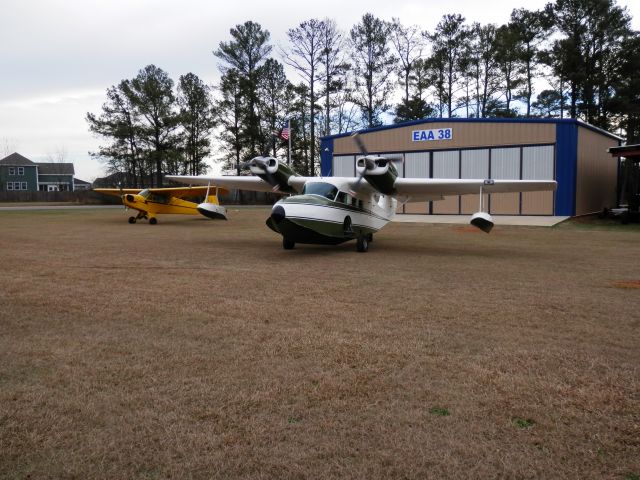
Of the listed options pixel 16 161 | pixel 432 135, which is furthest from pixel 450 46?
pixel 16 161

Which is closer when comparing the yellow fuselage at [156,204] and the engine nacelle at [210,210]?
the engine nacelle at [210,210]

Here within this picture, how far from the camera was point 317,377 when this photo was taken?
440 cm

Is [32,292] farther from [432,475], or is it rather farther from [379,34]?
[379,34]

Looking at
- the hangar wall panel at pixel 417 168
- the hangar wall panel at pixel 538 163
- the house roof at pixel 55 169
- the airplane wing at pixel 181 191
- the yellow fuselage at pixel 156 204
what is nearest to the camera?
the yellow fuselage at pixel 156 204

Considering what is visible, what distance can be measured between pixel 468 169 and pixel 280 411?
28693mm

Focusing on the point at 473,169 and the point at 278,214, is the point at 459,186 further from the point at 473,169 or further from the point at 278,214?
the point at 473,169

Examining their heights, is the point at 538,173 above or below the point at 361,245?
above

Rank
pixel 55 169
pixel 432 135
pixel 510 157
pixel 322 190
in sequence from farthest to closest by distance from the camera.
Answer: pixel 55 169, pixel 432 135, pixel 510 157, pixel 322 190

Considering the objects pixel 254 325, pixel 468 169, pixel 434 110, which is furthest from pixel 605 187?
pixel 254 325

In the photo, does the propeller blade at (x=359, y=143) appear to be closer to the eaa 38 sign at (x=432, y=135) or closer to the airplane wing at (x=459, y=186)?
the airplane wing at (x=459, y=186)

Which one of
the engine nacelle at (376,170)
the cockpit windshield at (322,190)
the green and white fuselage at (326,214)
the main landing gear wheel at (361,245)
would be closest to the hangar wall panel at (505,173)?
the green and white fuselage at (326,214)

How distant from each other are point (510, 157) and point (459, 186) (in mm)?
15420

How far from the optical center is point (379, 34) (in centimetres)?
5156

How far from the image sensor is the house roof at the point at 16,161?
269ft
